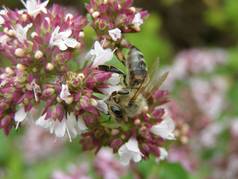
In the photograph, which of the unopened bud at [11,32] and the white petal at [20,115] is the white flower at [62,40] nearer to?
the unopened bud at [11,32]

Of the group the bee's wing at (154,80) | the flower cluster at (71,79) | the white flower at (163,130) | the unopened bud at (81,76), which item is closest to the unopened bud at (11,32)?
the flower cluster at (71,79)

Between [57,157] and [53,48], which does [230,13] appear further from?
[53,48]

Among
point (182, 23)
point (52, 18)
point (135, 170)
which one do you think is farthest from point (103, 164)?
point (182, 23)

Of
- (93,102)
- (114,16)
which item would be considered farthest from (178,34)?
(93,102)

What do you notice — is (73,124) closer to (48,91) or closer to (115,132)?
(48,91)

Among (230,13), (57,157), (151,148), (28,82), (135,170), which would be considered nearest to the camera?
(28,82)

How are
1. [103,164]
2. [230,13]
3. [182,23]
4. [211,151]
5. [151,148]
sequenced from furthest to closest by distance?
1. [182,23]
2. [230,13]
3. [211,151]
4. [103,164]
5. [151,148]

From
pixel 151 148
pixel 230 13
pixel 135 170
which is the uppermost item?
pixel 151 148
